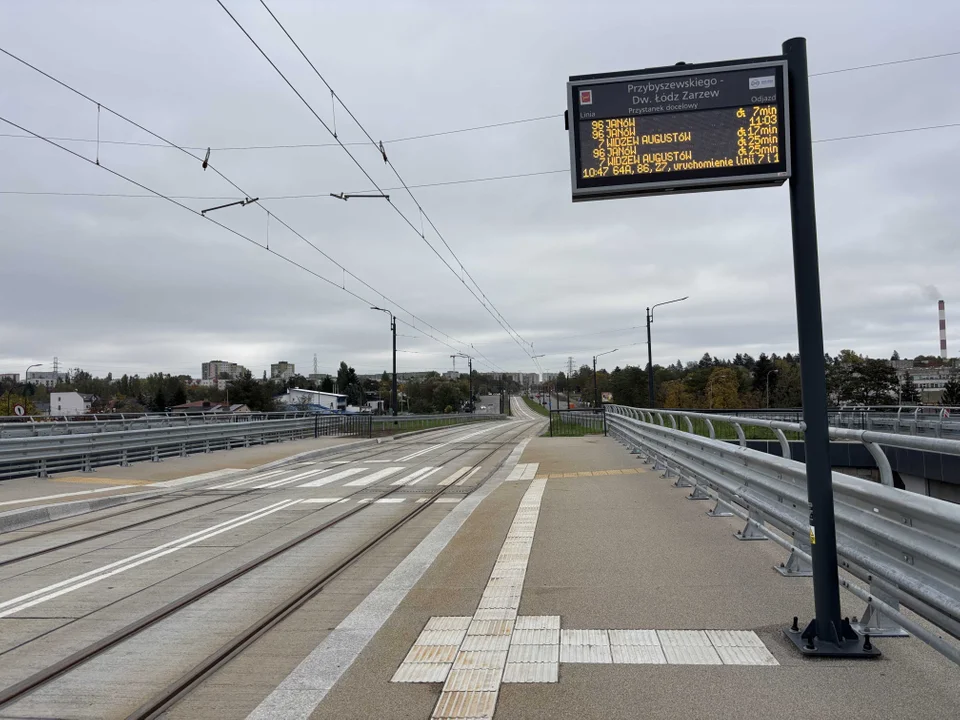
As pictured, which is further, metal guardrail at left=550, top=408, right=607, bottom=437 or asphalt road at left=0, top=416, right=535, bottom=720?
metal guardrail at left=550, top=408, right=607, bottom=437

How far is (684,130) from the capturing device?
6.34 metres

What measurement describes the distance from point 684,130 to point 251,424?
26.6 meters

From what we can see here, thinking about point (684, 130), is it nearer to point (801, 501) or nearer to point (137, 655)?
point (801, 501)

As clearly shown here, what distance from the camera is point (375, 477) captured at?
61.9ft

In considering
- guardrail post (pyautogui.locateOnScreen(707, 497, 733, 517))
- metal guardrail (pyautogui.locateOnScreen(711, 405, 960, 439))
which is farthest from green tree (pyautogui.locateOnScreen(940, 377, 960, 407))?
guardrail post (pyautogui.locateOnScreen(707, 497, 733, 517))

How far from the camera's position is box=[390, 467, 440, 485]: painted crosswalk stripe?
A: 17.6 metres

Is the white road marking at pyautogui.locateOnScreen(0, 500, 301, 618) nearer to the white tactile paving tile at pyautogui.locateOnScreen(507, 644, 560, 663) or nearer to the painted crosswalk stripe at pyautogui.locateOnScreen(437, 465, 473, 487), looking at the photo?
the white tactile paving tile at pyautogui.locateOnScreen(507, 644, 560, 663)

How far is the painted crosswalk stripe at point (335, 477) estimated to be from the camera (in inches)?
690

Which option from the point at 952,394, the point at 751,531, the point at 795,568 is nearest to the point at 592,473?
the point at 751,531

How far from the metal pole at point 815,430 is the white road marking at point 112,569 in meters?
6.77

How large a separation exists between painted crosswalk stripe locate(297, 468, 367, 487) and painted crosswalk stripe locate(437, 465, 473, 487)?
2.69 m

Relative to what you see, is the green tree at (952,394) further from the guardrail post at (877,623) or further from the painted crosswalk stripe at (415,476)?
the guardrail post at (877,623)

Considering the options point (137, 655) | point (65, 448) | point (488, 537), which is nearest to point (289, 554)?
point (488, 537)

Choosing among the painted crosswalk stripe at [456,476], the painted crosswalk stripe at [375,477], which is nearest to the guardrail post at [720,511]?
the painted crosswalk stripe at [456,476]
